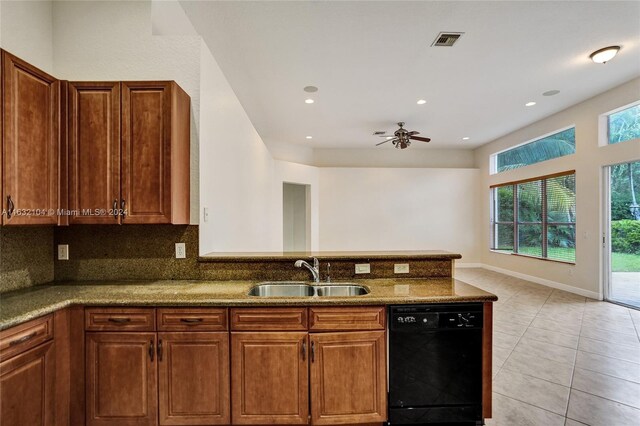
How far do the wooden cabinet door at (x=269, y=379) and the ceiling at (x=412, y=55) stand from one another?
2790 mm

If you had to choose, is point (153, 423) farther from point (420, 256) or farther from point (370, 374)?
point (420, 256)

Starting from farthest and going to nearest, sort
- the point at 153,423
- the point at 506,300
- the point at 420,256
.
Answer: the point at 506,300 < the point at 420,256 < the point at 153,423

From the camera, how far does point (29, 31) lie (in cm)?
226

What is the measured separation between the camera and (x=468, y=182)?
8031 mm

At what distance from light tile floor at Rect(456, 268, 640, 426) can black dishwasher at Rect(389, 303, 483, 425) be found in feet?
1.46

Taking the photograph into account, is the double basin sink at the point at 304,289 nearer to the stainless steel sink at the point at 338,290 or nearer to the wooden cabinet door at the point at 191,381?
the stainless steel sink at the point at 338,290

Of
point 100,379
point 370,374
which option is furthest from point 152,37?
point 370,374

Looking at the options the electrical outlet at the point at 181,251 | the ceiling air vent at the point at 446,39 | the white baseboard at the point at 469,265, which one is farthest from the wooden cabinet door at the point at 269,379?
the white baseboard at the point at 469,265

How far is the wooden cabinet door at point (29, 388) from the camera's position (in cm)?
147

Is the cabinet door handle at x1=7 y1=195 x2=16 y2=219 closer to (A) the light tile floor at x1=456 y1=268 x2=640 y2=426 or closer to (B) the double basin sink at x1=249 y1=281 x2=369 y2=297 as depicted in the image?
(B) the double basin sink at x1=249 y1=281 x2=369 y2=297

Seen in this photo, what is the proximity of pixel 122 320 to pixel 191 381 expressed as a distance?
56cm

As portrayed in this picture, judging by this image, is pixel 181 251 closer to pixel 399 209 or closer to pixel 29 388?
pixel 29 388

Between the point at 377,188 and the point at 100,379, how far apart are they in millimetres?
6880

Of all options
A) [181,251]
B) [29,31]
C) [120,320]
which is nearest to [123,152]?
[181,251]
